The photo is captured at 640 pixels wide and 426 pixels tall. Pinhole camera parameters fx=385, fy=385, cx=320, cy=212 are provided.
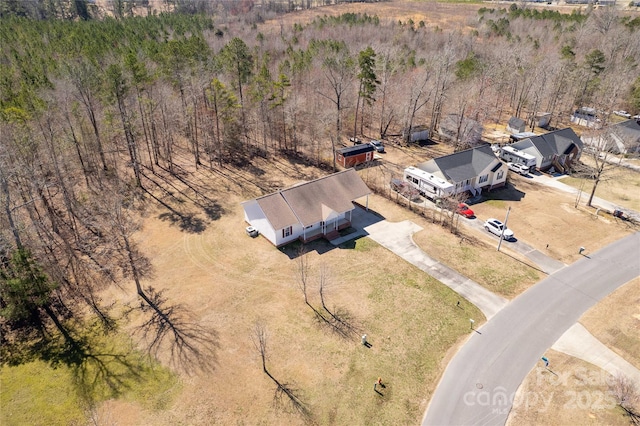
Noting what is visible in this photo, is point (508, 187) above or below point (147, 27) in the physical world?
below

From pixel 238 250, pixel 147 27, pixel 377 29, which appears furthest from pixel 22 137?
pixel 377 29

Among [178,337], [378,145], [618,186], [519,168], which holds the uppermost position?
[378,145]

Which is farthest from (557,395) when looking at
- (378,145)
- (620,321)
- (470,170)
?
(378,145)

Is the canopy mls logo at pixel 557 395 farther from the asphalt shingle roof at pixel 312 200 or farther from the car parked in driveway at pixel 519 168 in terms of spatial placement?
the car parked in driveway at pixel 519 168

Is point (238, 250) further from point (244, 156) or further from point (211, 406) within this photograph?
point (244, 156)

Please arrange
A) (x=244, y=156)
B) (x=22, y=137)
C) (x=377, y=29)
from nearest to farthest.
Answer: (x=22, y=137) < (x=244, y=156) < (x=377, y=29)

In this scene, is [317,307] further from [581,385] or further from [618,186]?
[618,186]
